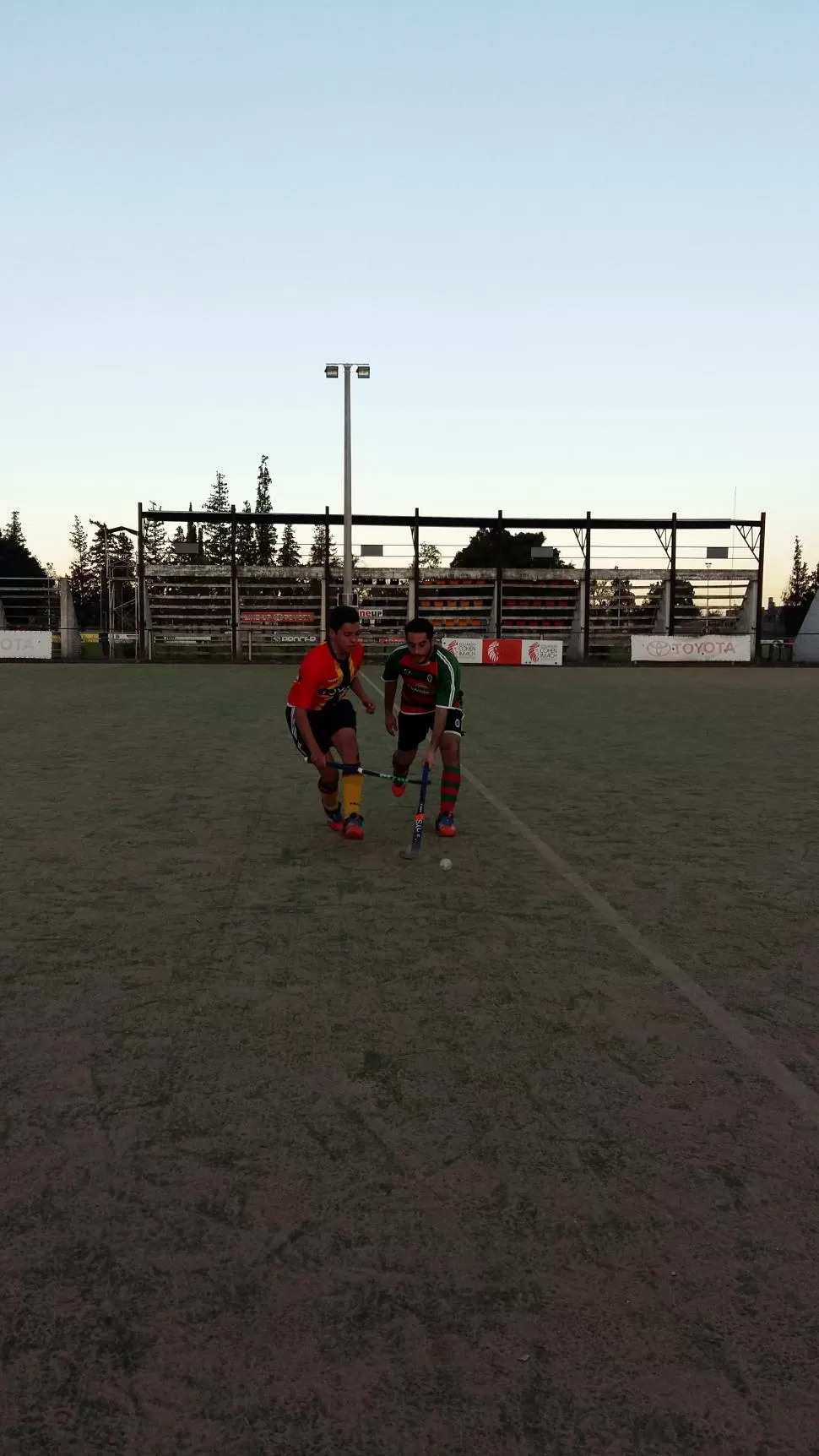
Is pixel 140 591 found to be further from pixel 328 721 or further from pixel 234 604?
pixel 328 721

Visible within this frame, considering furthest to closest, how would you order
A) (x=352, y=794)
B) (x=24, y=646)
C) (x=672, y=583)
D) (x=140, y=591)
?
1. (x=672, y=583)
2. (x=140, y=591)
3. (x=24, y=646)
4. (x=352, y=794)

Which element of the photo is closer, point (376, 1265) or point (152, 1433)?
point (152, 1433)

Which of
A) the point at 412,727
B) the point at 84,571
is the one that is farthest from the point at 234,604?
the point at 84,571

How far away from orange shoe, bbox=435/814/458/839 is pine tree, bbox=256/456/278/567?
326 feet

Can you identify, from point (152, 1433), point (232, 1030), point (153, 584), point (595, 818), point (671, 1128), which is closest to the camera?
point (152, 1433)

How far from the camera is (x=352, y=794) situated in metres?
7.84

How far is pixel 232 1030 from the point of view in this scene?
13.4 ft

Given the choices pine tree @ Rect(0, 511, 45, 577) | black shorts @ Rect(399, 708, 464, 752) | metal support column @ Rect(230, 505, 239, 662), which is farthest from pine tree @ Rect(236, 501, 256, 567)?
black shorts @ Rect(399, 708, 464, 752)

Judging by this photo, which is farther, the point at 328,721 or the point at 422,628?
the point at 328,721

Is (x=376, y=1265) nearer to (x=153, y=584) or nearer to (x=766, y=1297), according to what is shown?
(x=766, y=1297)

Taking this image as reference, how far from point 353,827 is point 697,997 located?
12.1ft

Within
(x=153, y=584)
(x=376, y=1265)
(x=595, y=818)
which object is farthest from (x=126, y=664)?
(x=376, y=1265)

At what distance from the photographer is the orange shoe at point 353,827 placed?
7.66 m

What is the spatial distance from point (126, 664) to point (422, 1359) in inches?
1563
